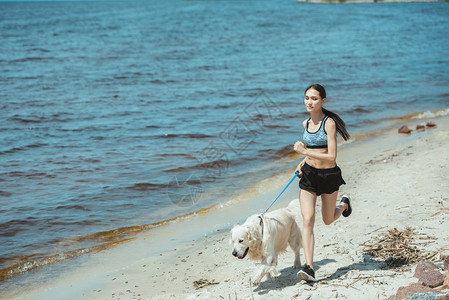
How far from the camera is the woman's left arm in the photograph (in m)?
→ 4.59

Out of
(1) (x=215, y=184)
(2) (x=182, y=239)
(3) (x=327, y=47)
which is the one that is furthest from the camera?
(3) (x=327, y=47)

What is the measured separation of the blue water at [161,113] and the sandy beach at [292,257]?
0.99 m

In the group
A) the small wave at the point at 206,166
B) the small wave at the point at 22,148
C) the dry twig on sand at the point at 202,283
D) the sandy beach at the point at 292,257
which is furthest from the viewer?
the small wave at the point at 22,148

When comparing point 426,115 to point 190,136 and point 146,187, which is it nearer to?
point 190,136

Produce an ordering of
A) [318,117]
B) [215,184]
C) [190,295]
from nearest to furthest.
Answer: [318,117], [190,295], [215,184]

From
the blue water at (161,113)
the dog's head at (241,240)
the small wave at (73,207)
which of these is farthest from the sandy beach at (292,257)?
the small wave at (73,207)

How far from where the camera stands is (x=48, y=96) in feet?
59.9

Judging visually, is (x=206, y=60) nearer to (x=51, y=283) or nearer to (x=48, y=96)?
(x=48, y=96)

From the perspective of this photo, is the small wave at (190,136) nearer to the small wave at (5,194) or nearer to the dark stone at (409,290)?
the small wave at (5,194)

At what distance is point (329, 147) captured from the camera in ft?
15.1

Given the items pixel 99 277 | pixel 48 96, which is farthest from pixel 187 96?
pixel 99 277

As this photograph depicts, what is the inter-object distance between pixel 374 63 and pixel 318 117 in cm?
2197

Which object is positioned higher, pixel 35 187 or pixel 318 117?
pixel 318 117

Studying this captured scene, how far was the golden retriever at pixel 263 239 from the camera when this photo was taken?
479cm
